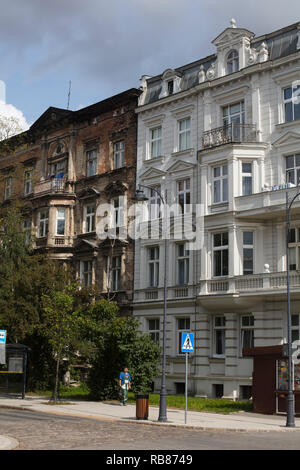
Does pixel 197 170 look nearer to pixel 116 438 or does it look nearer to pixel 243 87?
pixel 243 87

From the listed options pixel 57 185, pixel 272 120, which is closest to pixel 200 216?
pixel 272 120

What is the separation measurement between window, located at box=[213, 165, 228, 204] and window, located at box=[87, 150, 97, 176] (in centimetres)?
1133

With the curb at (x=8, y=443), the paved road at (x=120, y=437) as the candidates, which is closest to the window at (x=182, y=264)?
the paved road at (x=120, y=437)

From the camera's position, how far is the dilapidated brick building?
38.9 m

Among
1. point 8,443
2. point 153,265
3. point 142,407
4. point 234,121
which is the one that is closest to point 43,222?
point 153,265

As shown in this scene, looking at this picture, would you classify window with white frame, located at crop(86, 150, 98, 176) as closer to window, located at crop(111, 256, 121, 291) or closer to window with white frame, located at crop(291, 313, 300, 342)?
window, located at crop(111, 256, 121, 291)

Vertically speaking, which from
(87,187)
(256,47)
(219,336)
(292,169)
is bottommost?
(219,336)

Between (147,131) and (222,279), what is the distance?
12121mm

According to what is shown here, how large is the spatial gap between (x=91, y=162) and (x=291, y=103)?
16023 millimetres

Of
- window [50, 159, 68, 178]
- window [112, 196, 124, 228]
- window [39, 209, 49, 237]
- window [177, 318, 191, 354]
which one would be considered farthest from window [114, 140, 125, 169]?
window [177, 318, 191, 354]

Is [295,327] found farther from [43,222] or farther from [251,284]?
[43,222]

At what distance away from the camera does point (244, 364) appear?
30.8 m

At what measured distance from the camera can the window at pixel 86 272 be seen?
40.5m

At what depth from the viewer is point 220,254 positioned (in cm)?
3247
